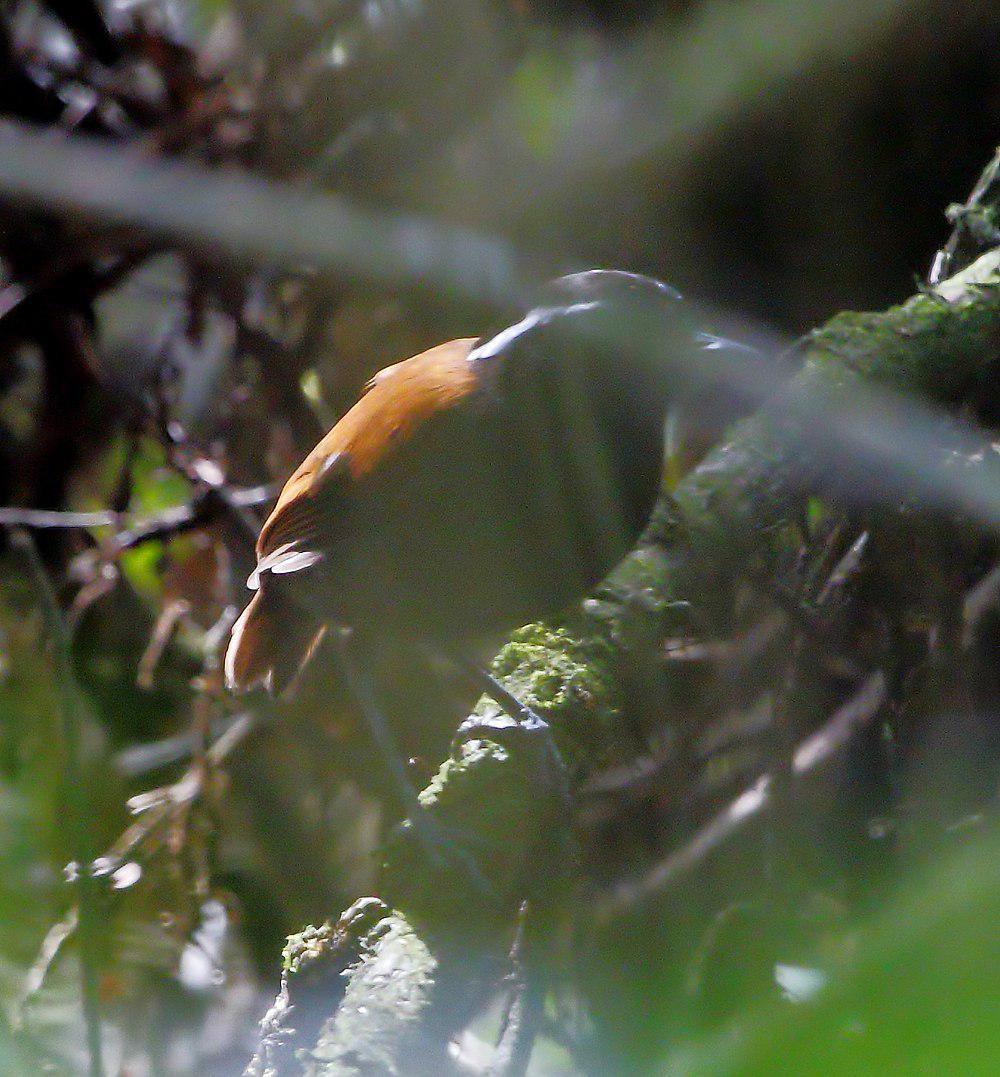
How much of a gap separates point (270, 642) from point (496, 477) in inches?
22.9

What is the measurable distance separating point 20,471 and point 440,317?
1.22m

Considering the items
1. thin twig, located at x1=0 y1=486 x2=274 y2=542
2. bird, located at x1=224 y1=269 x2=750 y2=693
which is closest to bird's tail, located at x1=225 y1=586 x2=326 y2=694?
bird, located at x1=224 y1=269 x2=750 y2=693

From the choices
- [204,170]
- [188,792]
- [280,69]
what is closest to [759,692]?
[188,792]

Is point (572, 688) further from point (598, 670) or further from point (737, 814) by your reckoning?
point (737, 814)

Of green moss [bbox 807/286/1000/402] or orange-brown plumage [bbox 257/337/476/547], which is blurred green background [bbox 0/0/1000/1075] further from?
orange-brown plumage [bbox 257/337/476/547]

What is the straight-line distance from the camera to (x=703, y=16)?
2.85m

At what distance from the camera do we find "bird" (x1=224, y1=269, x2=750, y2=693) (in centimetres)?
160

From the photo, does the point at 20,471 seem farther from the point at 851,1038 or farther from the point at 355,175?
the point at 851,1038

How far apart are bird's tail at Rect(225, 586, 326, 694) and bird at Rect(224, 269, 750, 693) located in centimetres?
13

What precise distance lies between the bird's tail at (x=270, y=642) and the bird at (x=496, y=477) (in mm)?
133

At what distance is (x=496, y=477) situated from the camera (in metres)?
1.60

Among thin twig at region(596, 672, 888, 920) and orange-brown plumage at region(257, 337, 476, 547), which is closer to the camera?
orange-brown plumage at region(257, 337, 476, 547)

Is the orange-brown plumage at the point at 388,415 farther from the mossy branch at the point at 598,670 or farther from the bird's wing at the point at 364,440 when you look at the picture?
the mossy branch at the point at 598,670

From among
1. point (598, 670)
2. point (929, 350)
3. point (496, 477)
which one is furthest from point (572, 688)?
point (929, 350)
